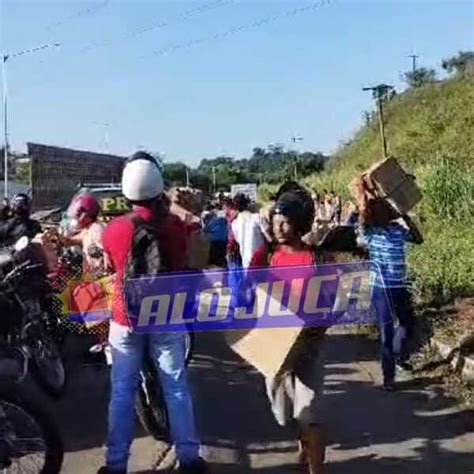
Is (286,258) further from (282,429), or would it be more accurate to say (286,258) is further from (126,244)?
(282,429)

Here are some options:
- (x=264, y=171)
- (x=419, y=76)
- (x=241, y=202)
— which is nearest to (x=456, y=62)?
(x=419, y=76)

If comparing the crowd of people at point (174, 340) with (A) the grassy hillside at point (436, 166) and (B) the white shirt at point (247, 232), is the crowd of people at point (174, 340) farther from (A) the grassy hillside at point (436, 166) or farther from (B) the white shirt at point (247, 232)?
(A) the grassy hillside at point (436, 166)

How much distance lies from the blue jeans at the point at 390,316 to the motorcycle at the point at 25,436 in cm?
314

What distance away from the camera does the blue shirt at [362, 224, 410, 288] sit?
21.8ft

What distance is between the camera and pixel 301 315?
419 cm

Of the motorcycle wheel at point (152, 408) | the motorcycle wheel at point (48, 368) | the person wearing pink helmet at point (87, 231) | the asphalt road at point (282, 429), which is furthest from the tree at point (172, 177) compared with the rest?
the asphalt road at point (282, 429)

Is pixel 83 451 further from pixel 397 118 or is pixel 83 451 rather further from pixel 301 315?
pixel 397 118

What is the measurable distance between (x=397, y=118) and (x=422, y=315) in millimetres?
36018

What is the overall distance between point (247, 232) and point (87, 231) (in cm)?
219

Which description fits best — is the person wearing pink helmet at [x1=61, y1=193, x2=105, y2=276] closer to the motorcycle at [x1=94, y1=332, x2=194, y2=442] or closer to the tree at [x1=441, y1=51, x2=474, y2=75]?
the motorcycle at [x1=94, y1=332, x2=194, y2=442]

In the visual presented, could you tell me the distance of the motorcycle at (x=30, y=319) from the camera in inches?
212

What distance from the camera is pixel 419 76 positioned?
54.6 m

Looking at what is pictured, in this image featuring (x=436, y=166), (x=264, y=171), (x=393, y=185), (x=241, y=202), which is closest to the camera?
(x=393, y=185)

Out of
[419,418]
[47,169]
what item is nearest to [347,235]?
[419,418]
